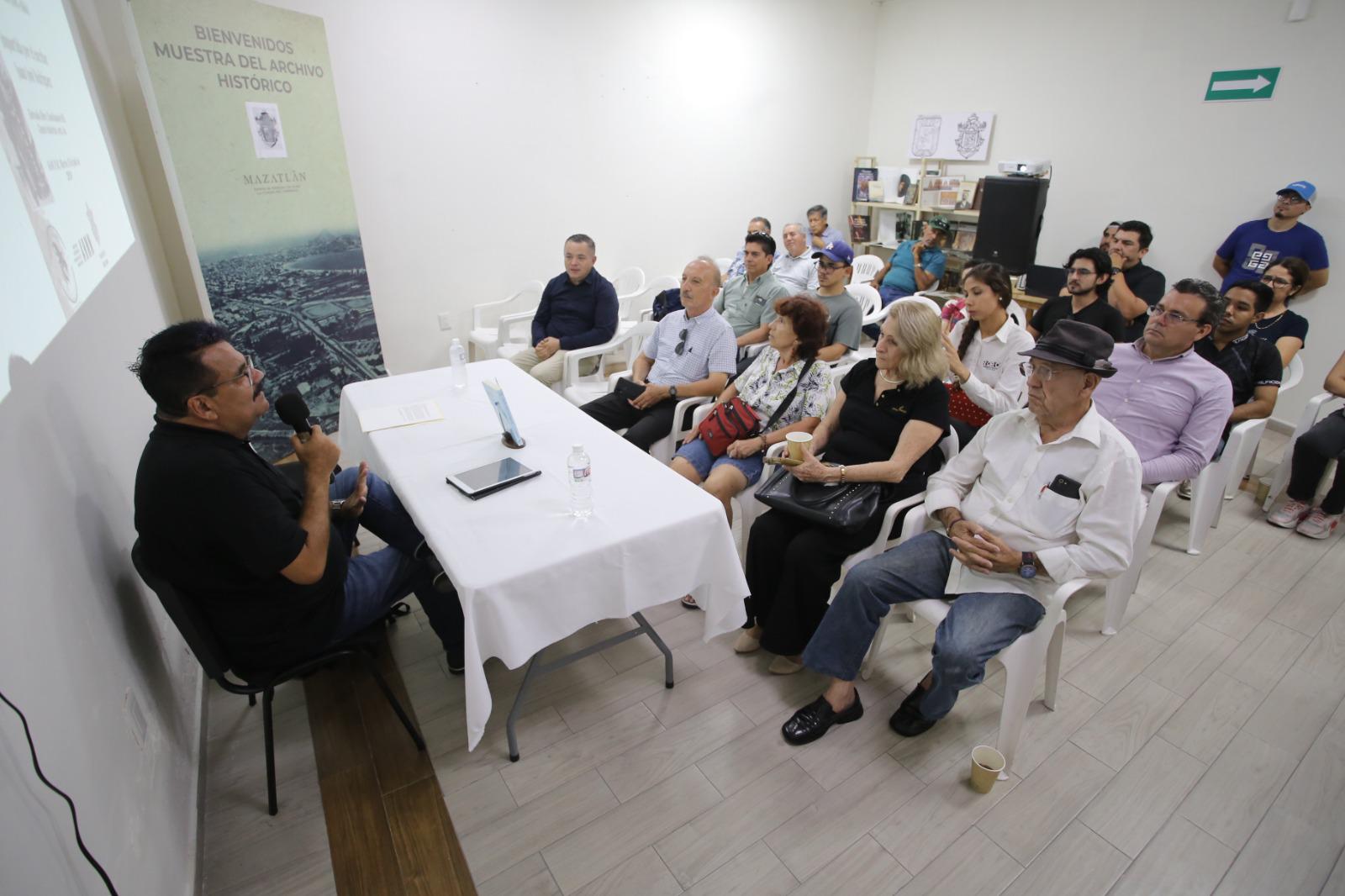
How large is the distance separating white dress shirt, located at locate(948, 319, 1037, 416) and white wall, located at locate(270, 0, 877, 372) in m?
3.40

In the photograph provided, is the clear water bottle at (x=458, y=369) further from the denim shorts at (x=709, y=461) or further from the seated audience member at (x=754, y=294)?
the seated audience member at (x=754, y=294)

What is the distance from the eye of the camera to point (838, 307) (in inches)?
148

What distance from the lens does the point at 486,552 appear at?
1.70 m

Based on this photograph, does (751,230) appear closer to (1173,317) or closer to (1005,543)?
(1173,317)

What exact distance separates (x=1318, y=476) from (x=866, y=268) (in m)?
3.80

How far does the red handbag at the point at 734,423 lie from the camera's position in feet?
8.94

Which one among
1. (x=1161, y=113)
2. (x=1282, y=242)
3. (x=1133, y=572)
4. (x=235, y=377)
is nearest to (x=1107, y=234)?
(x=1161, y=113)

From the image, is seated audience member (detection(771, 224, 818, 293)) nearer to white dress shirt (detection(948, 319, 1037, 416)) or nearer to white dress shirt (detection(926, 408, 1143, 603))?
white dress shirt (detection(948, 319, 1037, 416))

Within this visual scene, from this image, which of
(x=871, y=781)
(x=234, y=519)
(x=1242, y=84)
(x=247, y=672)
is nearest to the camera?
(x=234, y=519)

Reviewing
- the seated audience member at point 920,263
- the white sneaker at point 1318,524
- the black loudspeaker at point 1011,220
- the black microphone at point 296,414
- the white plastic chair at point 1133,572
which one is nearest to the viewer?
the black microphone at point 296,414

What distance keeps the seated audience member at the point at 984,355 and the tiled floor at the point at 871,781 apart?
3.19 feet

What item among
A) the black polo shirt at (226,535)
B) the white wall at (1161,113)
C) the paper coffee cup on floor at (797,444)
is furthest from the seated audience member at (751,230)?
the black polo shirt at (226,535)

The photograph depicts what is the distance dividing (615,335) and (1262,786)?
3.64 meters

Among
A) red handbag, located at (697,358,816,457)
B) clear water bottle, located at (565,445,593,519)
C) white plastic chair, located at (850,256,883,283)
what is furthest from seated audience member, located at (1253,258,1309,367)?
clear water bottle, located at (565,445,593,519)
